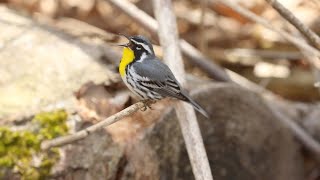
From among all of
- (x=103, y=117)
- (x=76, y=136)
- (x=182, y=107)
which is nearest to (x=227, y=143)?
(x=182, y=107)

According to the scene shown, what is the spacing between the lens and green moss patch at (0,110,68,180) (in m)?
2.92

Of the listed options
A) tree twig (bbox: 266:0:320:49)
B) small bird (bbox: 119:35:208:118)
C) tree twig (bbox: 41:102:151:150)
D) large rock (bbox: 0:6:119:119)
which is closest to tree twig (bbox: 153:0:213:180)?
small bird (bbox: 119:35:208:118)

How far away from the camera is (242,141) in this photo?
3.50 m

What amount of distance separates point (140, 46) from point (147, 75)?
14cm

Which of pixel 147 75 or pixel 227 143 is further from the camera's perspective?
pixel 227 143

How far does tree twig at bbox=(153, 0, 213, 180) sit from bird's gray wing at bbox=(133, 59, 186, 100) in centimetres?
18

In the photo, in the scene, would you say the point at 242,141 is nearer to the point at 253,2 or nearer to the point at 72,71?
the point at 72,71

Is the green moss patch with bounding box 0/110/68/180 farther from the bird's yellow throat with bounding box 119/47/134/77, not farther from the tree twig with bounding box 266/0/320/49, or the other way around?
the tree twig with bounding box 266/0/320/49

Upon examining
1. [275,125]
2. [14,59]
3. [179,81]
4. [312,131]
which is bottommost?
[312,131]

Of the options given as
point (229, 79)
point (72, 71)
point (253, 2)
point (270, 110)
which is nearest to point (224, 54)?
point (253, 2)

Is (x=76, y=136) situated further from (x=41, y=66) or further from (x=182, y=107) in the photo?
(x=41, y=66)

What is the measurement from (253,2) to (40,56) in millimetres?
2394

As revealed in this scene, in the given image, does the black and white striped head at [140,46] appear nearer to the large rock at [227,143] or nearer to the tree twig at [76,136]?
the tree twig at [76,136]

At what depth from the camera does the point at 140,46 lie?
2709mm
